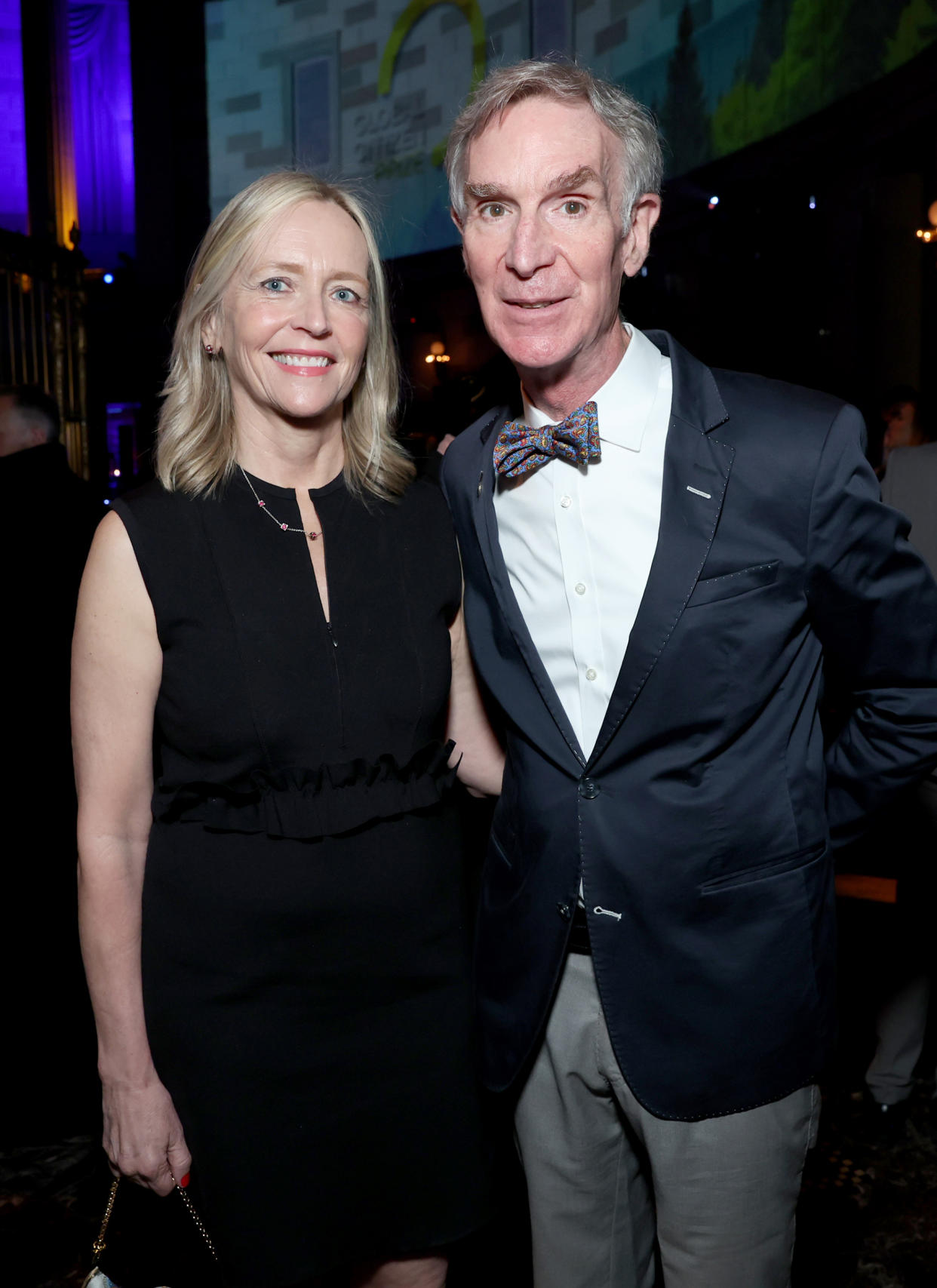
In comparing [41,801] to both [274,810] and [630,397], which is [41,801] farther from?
[630,397]

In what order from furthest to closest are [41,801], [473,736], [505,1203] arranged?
[41,801] → [505,1203] → [473,736]

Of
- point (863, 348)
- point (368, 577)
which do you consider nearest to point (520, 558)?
point (368, 577)

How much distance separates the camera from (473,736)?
1908mm

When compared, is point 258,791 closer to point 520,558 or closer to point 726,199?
point 520,558

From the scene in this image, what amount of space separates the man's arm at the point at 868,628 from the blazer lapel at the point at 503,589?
364 millimetres

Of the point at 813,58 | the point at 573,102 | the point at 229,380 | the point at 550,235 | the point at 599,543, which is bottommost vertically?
the point at 599,543

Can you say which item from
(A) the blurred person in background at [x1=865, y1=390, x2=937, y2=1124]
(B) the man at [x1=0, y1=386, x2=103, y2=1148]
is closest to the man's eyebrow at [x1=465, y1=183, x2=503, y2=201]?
(A) the blurred person in background at [x1=865, y1=390, x2=937, y2=1124]

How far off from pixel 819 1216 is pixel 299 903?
169 centimetres

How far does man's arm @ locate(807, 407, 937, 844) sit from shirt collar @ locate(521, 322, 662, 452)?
10.3 inches

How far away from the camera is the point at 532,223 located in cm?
150

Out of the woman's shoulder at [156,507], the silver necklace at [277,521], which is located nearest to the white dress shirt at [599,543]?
the silver necklace at [277,521]

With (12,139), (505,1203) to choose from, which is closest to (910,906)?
(505,1203)

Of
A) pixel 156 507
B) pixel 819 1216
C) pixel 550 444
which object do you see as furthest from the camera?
pixel 819 1216

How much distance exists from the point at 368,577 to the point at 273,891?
496 millimetres
